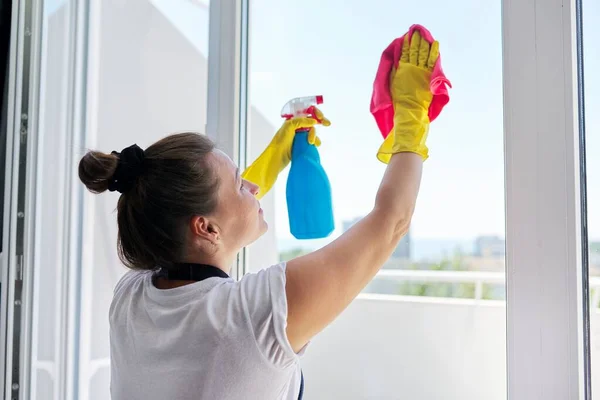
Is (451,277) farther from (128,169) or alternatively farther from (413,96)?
(128,169)

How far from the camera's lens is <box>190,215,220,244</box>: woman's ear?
87 centimetres

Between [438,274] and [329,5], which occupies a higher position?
[329,5]

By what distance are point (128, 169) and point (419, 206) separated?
1.79 feet

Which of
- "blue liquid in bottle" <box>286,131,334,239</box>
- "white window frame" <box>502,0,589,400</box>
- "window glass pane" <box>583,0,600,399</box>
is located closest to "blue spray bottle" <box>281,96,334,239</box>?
"blue liquid in bottle" <box>286,131,334,239</box>

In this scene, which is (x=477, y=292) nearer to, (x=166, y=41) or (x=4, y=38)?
(x=166, y=41)

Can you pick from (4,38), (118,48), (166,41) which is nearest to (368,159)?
(166,41)

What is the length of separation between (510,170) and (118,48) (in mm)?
1148

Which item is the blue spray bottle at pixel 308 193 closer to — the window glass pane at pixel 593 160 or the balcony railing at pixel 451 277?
the balcony railing at pixel 451 277

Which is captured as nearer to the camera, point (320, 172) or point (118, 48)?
point (320, 172)

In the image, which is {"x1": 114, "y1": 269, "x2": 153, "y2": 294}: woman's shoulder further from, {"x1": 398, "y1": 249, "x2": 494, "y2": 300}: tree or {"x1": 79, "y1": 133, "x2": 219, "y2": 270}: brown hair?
{"x1": 398, "y1": 249, "x2": 494, "y2": 300}: tree

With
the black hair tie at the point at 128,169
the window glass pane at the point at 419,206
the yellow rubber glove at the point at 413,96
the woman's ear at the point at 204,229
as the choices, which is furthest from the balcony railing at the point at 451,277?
the black hair tie at the point at 128,169

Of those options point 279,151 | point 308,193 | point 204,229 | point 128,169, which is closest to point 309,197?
point 308,193

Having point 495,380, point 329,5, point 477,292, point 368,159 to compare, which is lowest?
point 495,380

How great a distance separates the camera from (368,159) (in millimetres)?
1146
